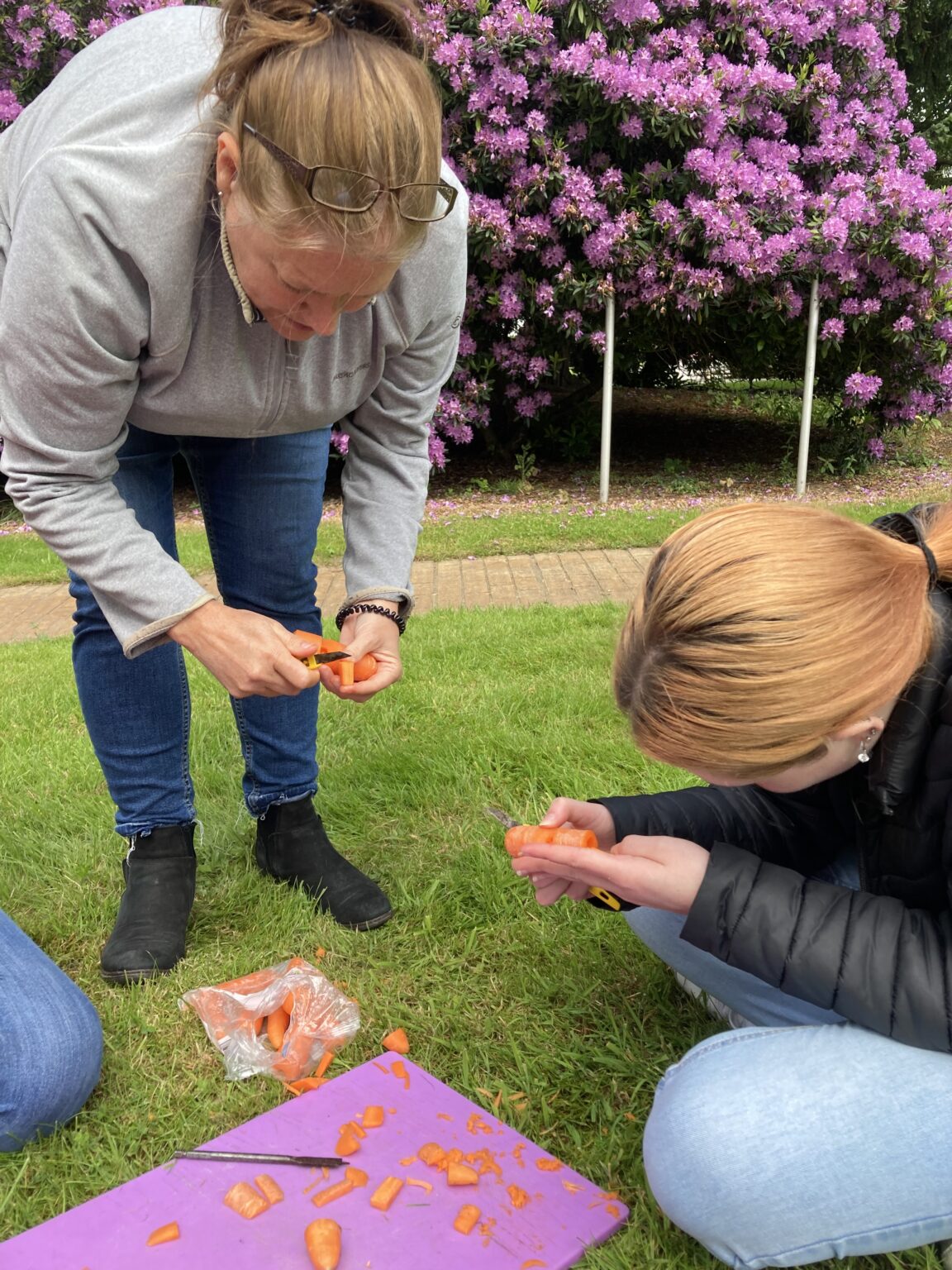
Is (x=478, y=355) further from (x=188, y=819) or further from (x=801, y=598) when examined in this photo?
(x=801, y=598)

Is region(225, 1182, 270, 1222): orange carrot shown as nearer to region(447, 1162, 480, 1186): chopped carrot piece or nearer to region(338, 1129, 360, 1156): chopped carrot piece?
region(338, 1129, 360, 1156): chopped carrot piece

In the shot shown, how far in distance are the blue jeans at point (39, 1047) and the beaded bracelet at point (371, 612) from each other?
828 mm

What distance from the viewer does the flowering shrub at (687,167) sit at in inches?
244

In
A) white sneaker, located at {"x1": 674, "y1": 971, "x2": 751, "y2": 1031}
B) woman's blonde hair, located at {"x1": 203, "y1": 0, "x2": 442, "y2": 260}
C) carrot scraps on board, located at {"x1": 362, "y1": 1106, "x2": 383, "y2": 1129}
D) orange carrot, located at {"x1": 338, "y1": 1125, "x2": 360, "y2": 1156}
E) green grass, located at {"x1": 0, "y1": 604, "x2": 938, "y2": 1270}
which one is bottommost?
green grass, located at {"x1": 0, "y1": 604, "x2": 938, "y2": 1270}

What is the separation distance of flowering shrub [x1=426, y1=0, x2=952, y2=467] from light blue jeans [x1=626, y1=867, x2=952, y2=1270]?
561 cm

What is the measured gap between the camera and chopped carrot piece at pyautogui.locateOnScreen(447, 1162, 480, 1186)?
1578 millimetres

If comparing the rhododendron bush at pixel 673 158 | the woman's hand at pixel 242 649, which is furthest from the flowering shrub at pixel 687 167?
the woman's hand at pixel 242 649

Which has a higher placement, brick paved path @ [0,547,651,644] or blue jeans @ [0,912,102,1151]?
blue jeans @ [0,912,102,1151]

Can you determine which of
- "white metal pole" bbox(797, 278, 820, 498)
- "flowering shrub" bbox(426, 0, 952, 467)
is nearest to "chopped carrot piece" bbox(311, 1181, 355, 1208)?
"flowering shrub" bbox(426, 0, 952, 467)

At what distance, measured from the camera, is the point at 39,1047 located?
1.68 metres

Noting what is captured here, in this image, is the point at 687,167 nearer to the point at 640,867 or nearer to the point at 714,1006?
the point at 714,1006

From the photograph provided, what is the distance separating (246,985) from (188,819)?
418 millimetres

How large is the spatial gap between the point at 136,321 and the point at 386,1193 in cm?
133

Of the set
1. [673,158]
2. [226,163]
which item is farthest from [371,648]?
[673,158]
